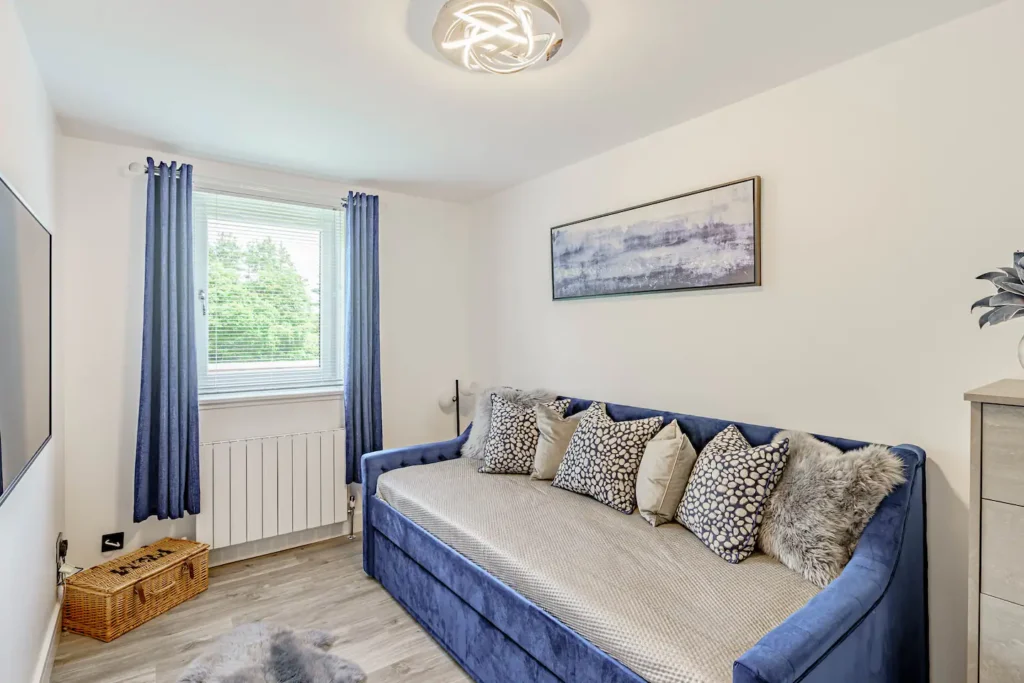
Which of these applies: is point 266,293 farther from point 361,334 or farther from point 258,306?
point 361,334

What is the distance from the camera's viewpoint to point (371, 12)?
167cm

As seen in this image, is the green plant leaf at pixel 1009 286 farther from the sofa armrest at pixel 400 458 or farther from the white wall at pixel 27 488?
the white wall at pixel 27 488

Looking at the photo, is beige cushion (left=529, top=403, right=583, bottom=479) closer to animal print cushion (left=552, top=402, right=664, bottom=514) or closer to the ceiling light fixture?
animal print cushion (left=552, top=402, right=664, bottom=514)

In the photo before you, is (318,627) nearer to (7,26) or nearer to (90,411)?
(90,411)

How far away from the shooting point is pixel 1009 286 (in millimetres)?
1410

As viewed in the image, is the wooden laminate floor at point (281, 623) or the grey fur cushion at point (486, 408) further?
the grey fur cushion at point (486, 408)

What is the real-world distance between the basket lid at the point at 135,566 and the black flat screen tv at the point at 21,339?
0.95 metres

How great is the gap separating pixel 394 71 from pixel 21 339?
1.55 m

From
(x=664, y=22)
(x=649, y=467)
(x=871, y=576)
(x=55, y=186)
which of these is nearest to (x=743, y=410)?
(x=649, y=467)

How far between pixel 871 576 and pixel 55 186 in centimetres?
375

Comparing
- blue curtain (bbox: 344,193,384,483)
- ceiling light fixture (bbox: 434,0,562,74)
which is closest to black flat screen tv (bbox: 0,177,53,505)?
ceiling light fixture (bbox: 434,0,562,74)

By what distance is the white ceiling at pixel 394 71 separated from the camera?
1.69m

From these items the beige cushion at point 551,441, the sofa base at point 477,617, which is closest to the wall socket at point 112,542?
the sofa base at point 477,617

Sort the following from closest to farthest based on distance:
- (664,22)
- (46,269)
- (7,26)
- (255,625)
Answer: (7,26), (664,22), (46,269), (255,625)
